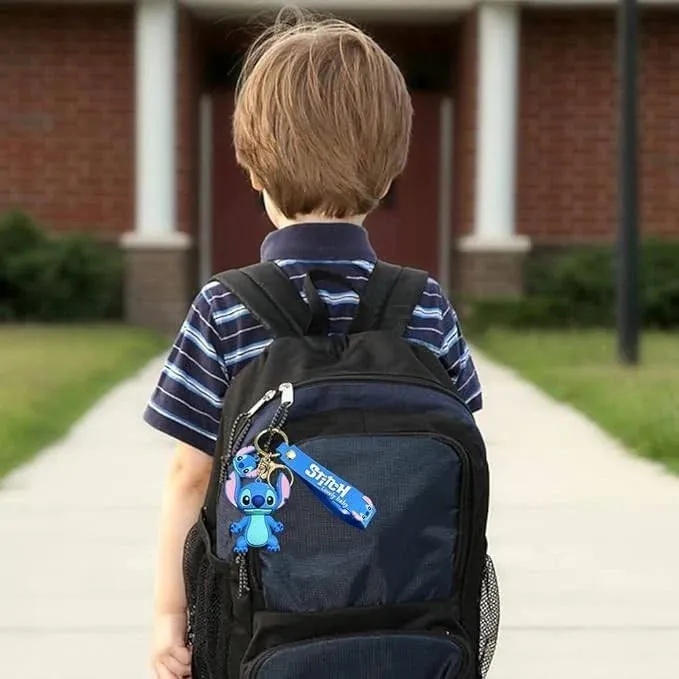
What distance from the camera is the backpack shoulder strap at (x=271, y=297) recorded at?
2161 mm

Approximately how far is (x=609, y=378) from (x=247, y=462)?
325 inches

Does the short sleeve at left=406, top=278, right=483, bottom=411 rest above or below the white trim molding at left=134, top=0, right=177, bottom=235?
below

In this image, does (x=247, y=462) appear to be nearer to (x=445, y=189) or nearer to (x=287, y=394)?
(x=287, y=394)

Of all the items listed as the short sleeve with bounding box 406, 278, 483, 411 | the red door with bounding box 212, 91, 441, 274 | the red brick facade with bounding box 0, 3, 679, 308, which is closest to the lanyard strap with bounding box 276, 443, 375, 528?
the short sleeve with bounding box 406, 278, 483, 411

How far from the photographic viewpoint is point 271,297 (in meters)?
2.20

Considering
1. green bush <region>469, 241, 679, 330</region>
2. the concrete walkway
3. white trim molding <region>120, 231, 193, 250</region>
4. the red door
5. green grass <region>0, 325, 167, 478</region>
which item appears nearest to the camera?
the concrete walkway

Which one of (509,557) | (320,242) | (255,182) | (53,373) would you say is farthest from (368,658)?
(53,373)

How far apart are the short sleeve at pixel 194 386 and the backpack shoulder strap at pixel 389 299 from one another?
23 cm

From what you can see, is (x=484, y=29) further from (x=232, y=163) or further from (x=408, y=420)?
(x=408, y=420)

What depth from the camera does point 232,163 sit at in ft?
59.8

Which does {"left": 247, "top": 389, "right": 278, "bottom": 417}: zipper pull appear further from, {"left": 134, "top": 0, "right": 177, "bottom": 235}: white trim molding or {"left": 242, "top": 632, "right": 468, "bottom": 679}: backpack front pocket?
{"left": 134, "top": 0, "right": 177, "bottom": 235}: white trim molding

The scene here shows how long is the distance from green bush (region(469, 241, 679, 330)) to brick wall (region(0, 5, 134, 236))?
4.38 metres

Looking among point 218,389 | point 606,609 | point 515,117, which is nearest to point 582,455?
point 606,609

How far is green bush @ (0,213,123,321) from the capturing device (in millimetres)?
15109
